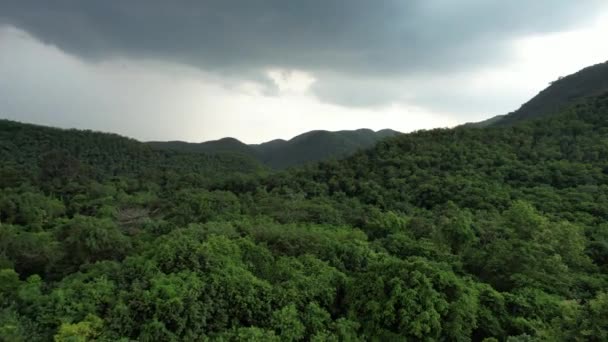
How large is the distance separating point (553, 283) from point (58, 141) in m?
96.7

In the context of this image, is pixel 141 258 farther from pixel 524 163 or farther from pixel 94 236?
pixel 524 163

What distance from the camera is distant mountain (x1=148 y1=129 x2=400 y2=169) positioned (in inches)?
5802

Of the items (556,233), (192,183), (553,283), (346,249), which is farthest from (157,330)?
(192,183)

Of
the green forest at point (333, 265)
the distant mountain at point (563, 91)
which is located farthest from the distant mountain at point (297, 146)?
the green forest at point (333, 265)

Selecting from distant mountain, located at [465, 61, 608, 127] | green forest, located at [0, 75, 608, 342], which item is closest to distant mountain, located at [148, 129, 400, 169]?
distant mountain, located at [465, 61, 608, 127]

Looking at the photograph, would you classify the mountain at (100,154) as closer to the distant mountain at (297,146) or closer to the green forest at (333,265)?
the distant mountain at (297,146)

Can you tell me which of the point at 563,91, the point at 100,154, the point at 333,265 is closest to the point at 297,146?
the point at 100,154

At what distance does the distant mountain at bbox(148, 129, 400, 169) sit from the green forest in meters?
96.6

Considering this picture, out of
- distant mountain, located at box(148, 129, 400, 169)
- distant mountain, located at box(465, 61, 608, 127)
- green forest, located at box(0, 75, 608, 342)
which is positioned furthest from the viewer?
distant mountain, located at box(148, 129, 400, 169)

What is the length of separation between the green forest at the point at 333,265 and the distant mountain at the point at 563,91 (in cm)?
4644

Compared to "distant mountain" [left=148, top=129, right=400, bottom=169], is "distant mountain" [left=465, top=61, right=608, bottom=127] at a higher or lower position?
higher

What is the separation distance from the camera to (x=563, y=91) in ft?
314

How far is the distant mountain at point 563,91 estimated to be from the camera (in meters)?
87.6

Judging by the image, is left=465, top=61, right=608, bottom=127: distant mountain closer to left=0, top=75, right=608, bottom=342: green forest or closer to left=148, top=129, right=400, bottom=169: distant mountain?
left=0, top=75, right=608, bottom=342: green forest
